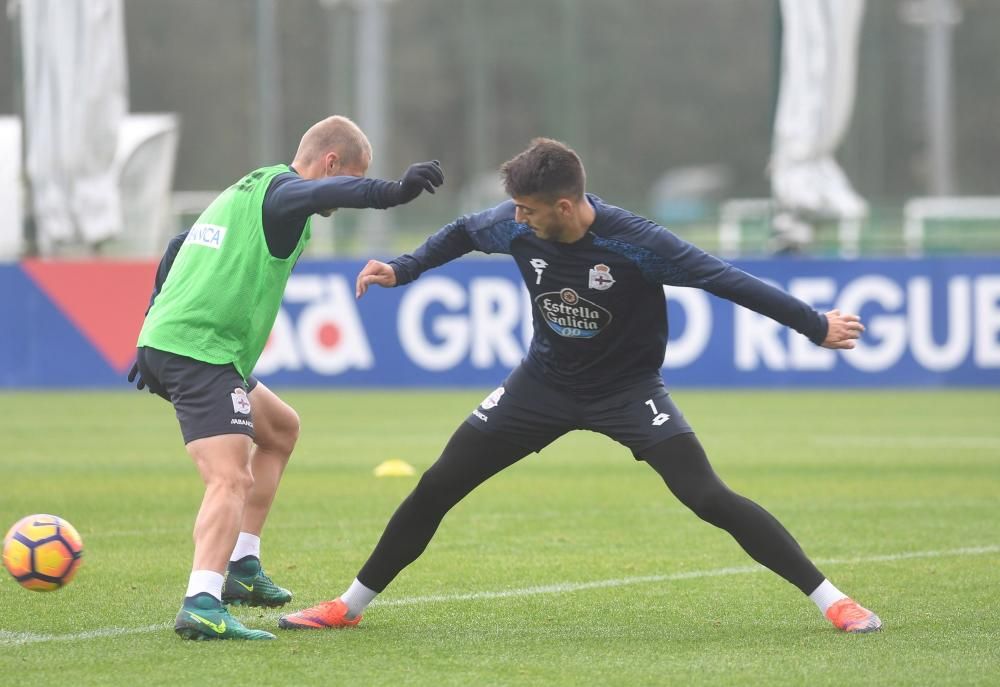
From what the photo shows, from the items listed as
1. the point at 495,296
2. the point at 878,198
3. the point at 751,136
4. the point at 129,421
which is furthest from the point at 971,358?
the point at 751,136

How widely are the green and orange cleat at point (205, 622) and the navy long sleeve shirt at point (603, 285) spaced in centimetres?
→ 156

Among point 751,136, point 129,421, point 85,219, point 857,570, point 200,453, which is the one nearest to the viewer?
point 200,453

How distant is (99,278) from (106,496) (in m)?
8.92

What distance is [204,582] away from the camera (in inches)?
255

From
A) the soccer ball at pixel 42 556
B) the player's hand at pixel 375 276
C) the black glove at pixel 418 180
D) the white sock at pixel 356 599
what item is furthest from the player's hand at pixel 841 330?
the soccer ball at pixel 42 556

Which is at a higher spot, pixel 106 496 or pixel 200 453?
pixel 200 453

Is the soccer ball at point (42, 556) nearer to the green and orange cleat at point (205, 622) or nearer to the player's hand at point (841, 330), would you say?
the green and orange cleat at point (205, 622)

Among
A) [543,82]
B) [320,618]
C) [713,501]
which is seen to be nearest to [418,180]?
[713,501]

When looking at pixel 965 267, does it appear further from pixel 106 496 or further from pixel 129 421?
pixel 106 496

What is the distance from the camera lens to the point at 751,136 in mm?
50531

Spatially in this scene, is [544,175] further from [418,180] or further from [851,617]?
[851,617]

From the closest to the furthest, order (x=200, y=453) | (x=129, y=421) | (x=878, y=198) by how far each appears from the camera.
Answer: (x=200, y=453) → (x=129, y=421) → (x=878, y=198)

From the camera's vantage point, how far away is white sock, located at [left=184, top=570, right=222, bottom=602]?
6.47m

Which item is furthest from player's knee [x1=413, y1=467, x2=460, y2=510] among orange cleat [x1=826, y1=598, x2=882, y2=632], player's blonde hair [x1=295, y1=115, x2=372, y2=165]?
orange cleat [x1=826, y1=598, x2=882, y2=632]
